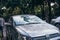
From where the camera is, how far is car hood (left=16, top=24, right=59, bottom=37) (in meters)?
6.70

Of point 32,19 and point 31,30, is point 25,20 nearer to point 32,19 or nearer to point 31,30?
point 32,19

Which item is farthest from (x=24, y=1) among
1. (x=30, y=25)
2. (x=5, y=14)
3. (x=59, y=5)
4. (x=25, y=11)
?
(x=30, y=25)

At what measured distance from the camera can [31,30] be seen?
22.9 ft

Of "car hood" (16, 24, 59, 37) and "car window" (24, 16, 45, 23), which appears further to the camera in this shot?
"car window" (24, 16, 45, 23)

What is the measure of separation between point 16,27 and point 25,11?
603cm

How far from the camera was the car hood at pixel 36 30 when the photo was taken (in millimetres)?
6702

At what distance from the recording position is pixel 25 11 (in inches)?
535

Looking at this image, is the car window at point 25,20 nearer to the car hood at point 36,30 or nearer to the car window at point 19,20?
the car window at point 19,20

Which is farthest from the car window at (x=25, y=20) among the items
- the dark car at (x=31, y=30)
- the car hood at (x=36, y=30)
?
the car hood at (x=36, y=30)

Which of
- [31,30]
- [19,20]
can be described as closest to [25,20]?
[19,20]

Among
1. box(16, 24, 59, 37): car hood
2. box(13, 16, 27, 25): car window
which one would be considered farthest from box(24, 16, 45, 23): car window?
box(16, 24, 59, 37): car hood

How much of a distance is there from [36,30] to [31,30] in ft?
0.60

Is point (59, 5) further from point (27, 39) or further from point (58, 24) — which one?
point (27, 39)

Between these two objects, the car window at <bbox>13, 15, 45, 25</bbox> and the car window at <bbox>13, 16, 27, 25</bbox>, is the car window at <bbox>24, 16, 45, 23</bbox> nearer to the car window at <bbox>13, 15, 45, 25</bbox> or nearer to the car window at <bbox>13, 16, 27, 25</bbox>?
the car window at <bbox>13, 15, 45, 25</bbox>
